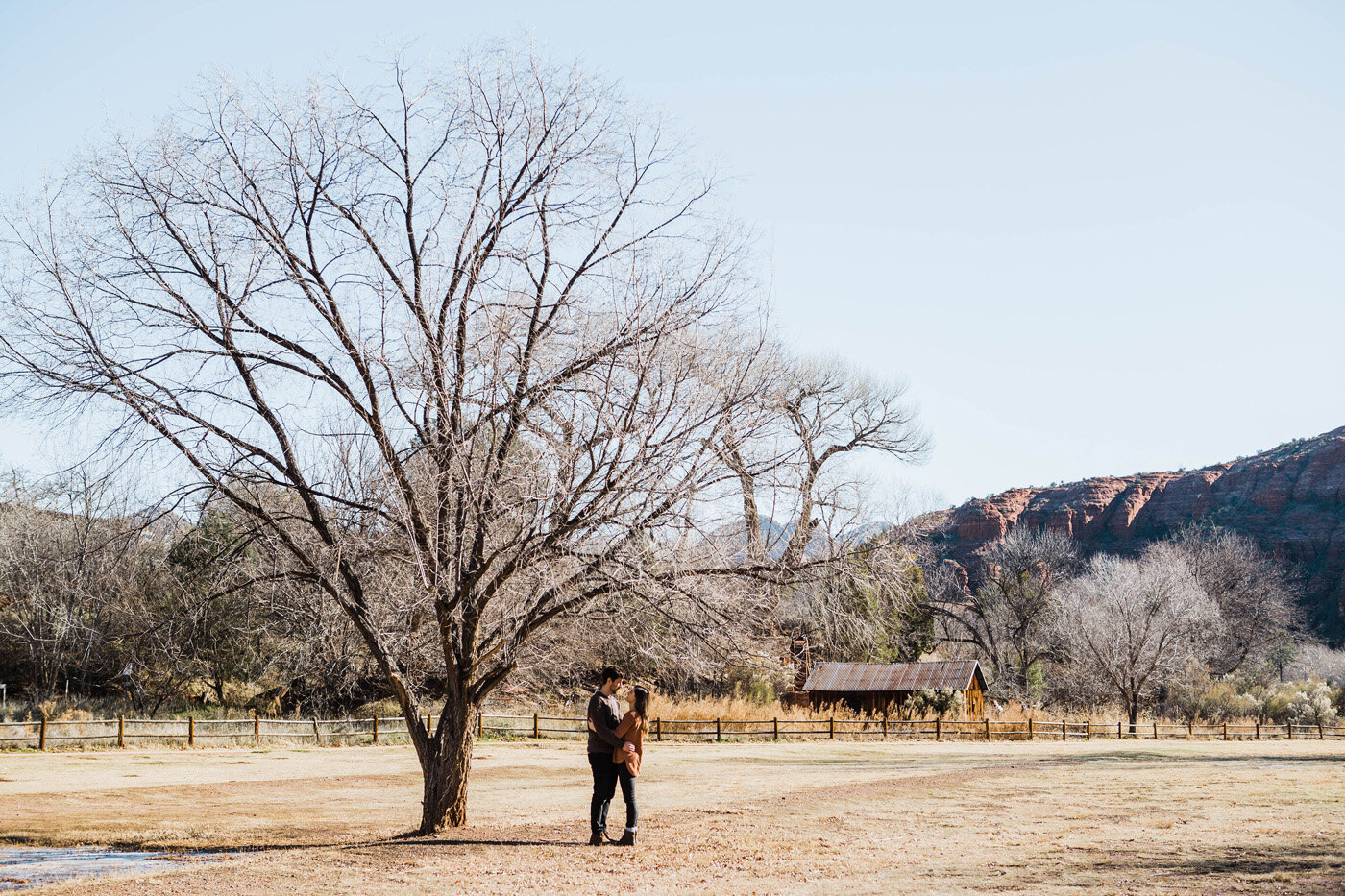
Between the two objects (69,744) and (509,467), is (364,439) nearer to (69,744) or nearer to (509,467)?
(509,467)

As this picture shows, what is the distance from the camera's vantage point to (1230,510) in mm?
120875

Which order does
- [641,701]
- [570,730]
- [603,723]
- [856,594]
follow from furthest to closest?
1. [570,730]
2. [603,723]
3. [641,701]
4. [856,594]

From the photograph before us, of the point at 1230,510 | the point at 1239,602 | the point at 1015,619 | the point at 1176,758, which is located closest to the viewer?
the point at 1176,758

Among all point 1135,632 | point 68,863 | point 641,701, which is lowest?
point 68,863

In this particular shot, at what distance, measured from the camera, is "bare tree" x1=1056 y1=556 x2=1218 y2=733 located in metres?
51.1

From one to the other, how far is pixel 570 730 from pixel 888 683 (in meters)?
14.6

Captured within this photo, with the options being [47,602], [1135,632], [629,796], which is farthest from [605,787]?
[1135,632]

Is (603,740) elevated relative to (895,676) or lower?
elevated

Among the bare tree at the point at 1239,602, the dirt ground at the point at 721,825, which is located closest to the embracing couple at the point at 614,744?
the dirt ground at the point at 721,825

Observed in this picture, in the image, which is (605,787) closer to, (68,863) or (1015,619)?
(68,863)

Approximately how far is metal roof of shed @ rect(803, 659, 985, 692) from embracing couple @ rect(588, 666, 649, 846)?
3234cm

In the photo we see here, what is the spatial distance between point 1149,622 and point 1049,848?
44250 mm

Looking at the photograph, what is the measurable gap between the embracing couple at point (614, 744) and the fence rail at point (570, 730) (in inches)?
628

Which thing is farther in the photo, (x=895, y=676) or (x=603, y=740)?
(x=895, y=676)
